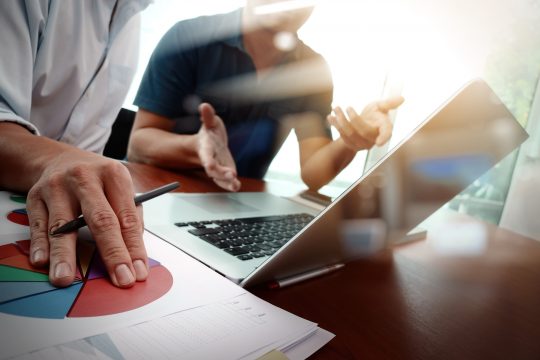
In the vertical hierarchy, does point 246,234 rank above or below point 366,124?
below

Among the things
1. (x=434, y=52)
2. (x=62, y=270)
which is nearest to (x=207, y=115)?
(x=62, y=270)

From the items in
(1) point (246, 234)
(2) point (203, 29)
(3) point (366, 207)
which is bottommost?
(1) point (246, 234)

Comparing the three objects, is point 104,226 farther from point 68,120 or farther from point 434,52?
point 434,52

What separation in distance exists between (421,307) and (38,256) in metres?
0.40

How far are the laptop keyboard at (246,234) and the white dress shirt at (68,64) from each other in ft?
1.08

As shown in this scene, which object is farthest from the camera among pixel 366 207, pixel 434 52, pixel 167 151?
pixel 434 52

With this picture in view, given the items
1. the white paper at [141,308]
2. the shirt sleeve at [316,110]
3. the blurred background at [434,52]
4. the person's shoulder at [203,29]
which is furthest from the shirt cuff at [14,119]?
the blurred background at [434,52]

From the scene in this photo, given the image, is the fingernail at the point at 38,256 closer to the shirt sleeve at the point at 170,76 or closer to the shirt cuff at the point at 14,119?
the shirt cuff at the point at 14,119

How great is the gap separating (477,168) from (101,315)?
59cm

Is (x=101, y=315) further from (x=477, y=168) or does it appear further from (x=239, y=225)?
(x=477, y=168)

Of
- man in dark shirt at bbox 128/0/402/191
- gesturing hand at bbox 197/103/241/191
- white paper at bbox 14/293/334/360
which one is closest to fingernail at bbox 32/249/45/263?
white paper at bbox 14/293/334/360

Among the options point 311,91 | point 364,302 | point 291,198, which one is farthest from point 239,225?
point 311,91

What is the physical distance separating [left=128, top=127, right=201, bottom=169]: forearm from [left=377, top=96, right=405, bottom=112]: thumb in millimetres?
512

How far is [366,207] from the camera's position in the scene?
14.9 inches
